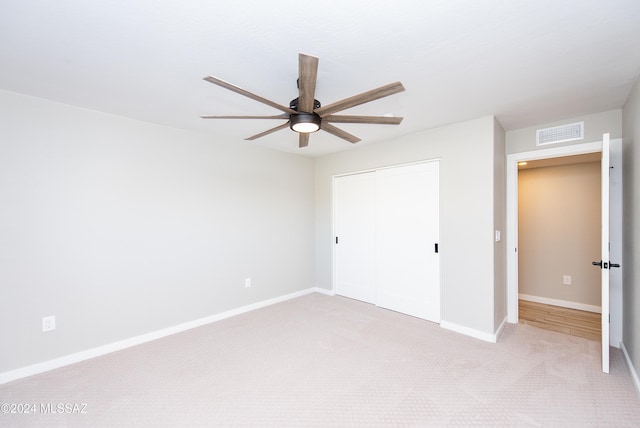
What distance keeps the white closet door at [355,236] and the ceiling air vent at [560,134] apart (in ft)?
6.58

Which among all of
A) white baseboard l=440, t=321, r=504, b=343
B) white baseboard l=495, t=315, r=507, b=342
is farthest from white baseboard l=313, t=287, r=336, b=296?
white baseboard l=495, t=315, r=507, b=342

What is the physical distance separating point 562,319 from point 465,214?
6.71 ft

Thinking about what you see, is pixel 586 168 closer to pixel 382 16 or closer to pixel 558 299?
pixel 558 299

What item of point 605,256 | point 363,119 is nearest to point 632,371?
point 605,256

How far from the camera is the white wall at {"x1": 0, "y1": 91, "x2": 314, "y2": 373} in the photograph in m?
2.39

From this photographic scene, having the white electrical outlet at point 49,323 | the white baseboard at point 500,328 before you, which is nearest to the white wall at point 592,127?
the white baseboard at point 500,328

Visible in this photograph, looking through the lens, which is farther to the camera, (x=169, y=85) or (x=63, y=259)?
(x=63, y=259)

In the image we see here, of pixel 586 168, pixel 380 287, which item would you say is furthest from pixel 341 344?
pixel 586 168

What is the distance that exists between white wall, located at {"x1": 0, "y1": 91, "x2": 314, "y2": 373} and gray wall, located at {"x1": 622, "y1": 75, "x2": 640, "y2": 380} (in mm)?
3818

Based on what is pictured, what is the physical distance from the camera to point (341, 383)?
2238mm

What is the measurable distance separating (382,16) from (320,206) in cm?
353

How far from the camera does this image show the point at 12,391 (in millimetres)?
2172

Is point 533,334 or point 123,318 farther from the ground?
point 123,318

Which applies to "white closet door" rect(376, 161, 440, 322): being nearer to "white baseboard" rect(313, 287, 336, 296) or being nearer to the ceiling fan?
"white baseboard" rect(313, 287, 336, 296)
